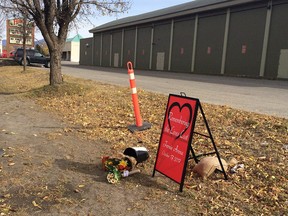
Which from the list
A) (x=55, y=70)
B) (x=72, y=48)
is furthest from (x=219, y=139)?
(x=72, y=48)

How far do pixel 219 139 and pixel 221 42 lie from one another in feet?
83.3

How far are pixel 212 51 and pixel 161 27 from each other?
959cm

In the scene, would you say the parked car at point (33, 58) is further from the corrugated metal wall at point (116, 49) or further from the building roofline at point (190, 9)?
the corrugated metal wall at point (116, 49)

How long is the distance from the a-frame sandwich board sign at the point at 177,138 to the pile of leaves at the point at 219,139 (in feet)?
0.90

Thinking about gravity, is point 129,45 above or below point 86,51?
above

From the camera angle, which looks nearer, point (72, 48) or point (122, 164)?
point (122, 164)

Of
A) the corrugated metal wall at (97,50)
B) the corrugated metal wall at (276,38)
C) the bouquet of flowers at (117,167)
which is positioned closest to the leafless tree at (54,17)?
the bouquet of flowers at (117,167)

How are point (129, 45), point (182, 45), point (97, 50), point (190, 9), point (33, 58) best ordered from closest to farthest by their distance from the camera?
point (190, 9)
point (33, 58)
point (182, 45)
point (129, 45)
point (97, 50)

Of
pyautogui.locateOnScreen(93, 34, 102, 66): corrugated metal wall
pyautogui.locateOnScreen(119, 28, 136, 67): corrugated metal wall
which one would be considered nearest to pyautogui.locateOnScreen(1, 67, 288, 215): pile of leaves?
pyautogui.locateOnScreen(119, 28, 136, 67): corrugated metal wall

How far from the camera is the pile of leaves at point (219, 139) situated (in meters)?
3.64

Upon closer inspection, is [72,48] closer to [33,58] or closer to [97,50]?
[97,50]

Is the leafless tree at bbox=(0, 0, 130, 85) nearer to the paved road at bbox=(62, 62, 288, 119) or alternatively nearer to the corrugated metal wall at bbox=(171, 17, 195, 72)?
the paved road at bbox=(62, 62, 288, 119)

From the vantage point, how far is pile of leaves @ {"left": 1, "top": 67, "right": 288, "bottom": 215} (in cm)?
364

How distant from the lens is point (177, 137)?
4004 millimetres
